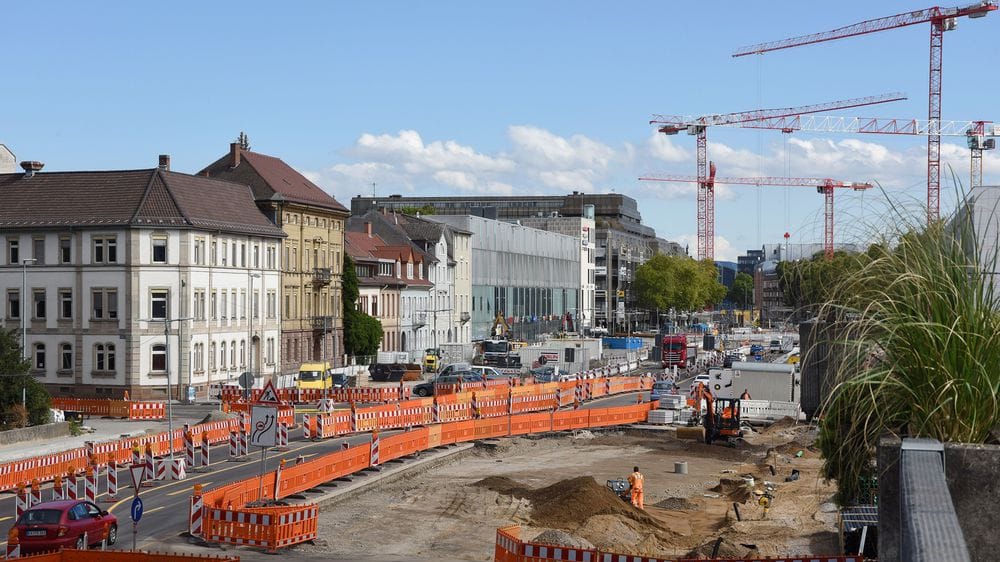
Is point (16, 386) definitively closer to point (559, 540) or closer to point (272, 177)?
point (559, 540)

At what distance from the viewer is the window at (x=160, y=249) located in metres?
69.2

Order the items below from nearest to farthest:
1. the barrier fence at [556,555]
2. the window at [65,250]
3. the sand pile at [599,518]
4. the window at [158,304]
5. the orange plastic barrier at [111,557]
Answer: the orange plastic barrier at [111,557], the barrier fence at [556,555], the sand pile at [599,518], the window at [158,304], the window at [65,250]

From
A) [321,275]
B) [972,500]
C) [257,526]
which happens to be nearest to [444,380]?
[321,275]

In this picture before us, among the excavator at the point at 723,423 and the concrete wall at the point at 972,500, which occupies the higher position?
the concrete wall at the point at 972,500

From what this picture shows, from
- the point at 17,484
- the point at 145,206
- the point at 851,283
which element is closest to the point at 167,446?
the point at 17,484

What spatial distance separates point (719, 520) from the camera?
1337 inches

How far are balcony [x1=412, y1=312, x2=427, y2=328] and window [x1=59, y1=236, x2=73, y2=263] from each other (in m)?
39.6

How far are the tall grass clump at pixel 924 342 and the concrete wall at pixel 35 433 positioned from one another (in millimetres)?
38252

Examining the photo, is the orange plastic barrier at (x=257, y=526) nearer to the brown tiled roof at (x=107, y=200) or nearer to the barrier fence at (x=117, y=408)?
the barrier fence at (x=117, y=408)

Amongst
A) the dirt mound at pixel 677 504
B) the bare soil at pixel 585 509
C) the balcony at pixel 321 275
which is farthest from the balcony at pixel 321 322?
the dirt mound at pixel 677 504

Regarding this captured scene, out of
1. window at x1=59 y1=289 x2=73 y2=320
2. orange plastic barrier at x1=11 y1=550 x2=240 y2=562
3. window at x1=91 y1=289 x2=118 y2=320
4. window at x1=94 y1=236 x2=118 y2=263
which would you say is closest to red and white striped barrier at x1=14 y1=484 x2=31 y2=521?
orange plastic barrier at x1=11 y1=550 x2=240 y2=562

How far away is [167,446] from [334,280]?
4506 centimetres

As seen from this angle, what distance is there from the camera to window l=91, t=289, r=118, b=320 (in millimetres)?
68812

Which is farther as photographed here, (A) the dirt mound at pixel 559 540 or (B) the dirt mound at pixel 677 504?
(B) the dirt mound at pixel 677 504
